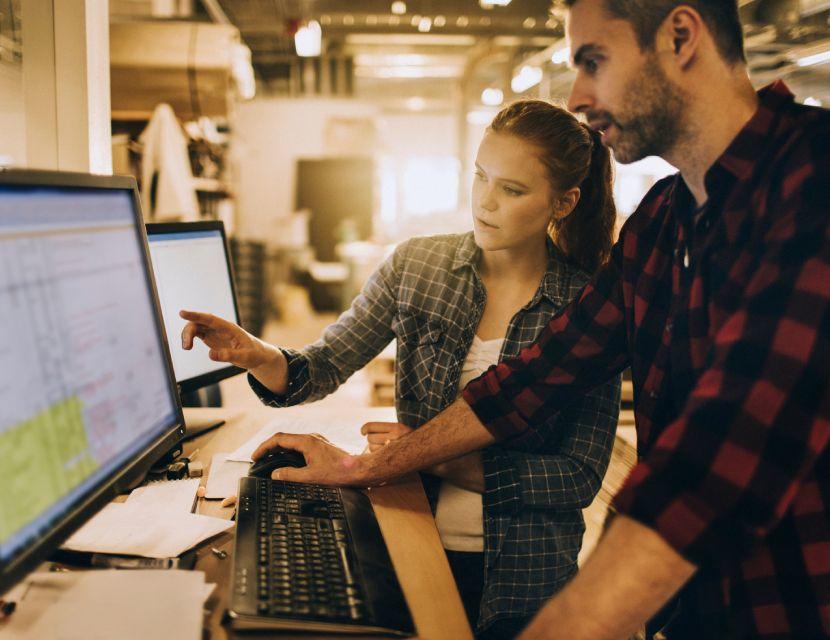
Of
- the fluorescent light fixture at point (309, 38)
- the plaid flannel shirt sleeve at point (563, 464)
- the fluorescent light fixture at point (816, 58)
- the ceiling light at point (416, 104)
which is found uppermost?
the ceiling light at point (416, 104)

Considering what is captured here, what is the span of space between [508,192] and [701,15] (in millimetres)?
578

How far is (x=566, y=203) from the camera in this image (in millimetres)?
1467

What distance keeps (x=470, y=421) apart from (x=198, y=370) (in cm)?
62

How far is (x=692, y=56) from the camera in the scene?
84 centimetres

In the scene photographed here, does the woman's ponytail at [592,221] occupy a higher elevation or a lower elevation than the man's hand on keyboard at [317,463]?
higher

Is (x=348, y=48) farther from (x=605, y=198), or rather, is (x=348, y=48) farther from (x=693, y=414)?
(x=693, y=414)

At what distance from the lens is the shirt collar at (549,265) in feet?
4.57

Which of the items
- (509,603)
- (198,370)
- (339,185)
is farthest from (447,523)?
(339,185)

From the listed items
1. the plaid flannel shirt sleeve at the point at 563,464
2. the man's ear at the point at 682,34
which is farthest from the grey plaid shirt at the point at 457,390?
the man's ear at the point at 682,34

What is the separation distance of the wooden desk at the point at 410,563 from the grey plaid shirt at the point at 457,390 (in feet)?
0.71

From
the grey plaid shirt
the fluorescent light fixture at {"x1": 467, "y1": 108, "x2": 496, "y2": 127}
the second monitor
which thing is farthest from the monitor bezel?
the fluorescent light fixture at {"x1": 467, "y1": 108, "x2": 496, "y2": 127}

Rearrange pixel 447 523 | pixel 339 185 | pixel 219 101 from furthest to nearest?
pixel 339 185
pixel 219 101
pixel 447 523

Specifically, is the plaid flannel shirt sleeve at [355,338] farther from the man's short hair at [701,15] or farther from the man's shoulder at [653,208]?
the man's short hair at [701,15]

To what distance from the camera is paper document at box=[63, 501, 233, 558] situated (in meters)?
0.84
